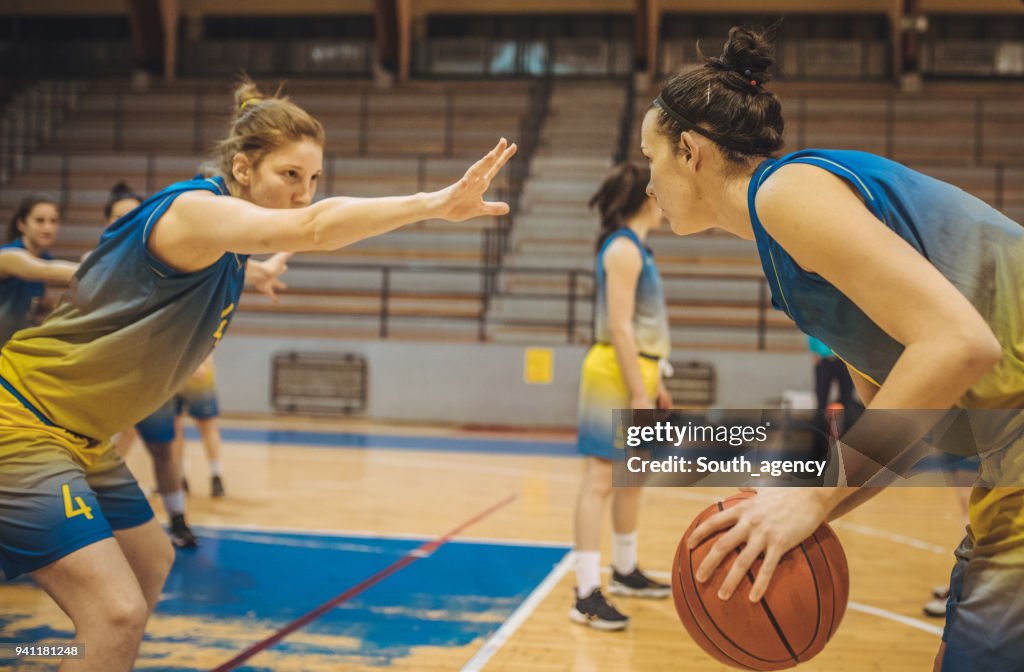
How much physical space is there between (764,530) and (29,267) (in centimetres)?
379

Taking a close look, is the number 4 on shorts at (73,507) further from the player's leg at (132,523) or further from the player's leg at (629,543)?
the player's leg at (629,543)

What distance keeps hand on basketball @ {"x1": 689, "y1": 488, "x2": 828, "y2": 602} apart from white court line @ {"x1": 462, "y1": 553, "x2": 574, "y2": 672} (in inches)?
79.4

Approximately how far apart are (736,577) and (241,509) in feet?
16.9

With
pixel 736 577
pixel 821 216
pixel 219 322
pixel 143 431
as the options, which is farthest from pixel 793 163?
pixel 143 431

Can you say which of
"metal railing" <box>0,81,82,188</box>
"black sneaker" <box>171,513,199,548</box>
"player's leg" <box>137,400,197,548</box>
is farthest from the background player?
"metal railing" <box>0,81,82,188</box>

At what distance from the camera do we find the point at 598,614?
383 centimetres

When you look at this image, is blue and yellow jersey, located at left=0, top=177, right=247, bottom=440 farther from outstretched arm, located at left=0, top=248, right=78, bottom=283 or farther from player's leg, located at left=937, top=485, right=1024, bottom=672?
outstretched arm, located at left=0, top=248, right=78, bottom=283

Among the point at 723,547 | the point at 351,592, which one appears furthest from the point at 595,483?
the point at 723,547

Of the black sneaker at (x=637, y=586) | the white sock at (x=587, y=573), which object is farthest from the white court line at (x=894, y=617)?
the white sock at (x=587, y=573)

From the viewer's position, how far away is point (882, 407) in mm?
1340

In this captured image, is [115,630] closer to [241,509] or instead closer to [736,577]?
[736,577]

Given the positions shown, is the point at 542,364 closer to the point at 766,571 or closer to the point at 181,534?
the point at 181,534

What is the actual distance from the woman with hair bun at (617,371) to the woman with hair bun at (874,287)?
2227 mm

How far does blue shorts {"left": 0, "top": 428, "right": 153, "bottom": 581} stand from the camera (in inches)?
81.3
